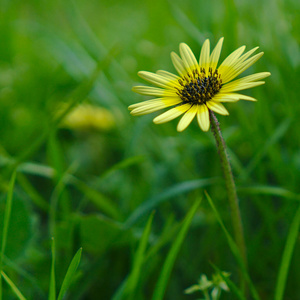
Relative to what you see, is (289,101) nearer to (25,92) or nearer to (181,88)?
(181,88)

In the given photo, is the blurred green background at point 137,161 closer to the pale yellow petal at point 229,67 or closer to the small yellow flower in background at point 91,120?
the small yellow flower in background at point 91,120

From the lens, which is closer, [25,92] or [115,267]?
[115,267]

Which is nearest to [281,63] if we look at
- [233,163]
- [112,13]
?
[233,163]

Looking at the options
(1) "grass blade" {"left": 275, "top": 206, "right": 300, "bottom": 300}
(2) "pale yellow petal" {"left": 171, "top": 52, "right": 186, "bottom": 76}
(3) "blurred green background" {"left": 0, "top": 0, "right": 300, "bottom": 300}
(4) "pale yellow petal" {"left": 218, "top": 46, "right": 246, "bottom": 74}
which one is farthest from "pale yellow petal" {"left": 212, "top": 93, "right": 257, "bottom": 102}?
(3) "blurred green background" {"left": 0, "top": 0, "right": 300, "bottom": 300}

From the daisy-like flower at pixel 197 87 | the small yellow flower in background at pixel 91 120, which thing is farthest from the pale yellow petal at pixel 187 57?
the small yellow flower in background at pixel 91 120

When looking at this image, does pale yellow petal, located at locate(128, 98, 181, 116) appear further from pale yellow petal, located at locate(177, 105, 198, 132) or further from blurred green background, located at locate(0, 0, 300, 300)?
blurred green background, located at locate(0, 0, 300, 300)

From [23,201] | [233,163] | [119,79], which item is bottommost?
[233,163]
